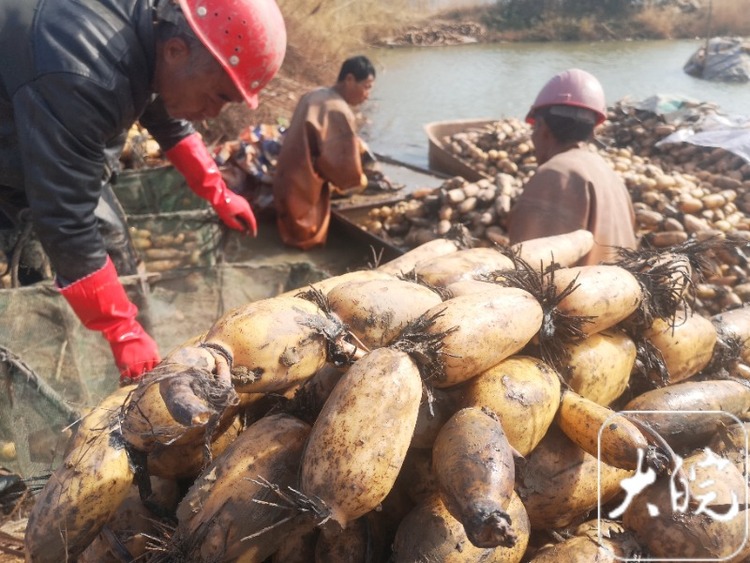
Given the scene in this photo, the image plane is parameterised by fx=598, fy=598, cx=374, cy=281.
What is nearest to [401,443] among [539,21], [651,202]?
[651,202]

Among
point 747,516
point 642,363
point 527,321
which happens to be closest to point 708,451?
→ point 747,516

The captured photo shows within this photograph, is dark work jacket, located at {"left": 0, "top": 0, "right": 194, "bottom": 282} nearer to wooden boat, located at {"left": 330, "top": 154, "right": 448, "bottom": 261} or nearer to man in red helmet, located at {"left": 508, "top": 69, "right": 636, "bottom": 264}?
man in red helmet, located at {"left": 508, "top": 69, "right": 636, "bottom": 264}

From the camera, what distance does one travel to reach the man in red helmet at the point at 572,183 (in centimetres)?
280

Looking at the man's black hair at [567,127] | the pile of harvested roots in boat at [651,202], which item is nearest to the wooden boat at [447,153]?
the pile of harvested roots in boat at [651,202]

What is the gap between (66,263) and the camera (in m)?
2.44

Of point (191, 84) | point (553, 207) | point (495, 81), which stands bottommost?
point (495, 81)

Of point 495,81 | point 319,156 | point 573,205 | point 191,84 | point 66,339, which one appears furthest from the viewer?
point 495,81

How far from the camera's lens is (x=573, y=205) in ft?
9.18

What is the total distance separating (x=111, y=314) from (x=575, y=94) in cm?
238

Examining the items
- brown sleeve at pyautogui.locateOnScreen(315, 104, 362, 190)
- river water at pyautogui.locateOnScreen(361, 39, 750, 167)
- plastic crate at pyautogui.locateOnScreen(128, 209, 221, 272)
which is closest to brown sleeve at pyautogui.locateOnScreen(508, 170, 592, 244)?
plastic crate at pyautogui.locateOnScreen(128, 209, 221, 272)

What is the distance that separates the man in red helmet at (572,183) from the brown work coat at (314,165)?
104 inches

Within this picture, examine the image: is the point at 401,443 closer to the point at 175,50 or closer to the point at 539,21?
the point at 175,50

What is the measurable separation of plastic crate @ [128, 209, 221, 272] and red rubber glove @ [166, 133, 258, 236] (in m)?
0.42

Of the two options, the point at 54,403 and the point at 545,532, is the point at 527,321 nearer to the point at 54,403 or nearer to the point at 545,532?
the point at 545,532
